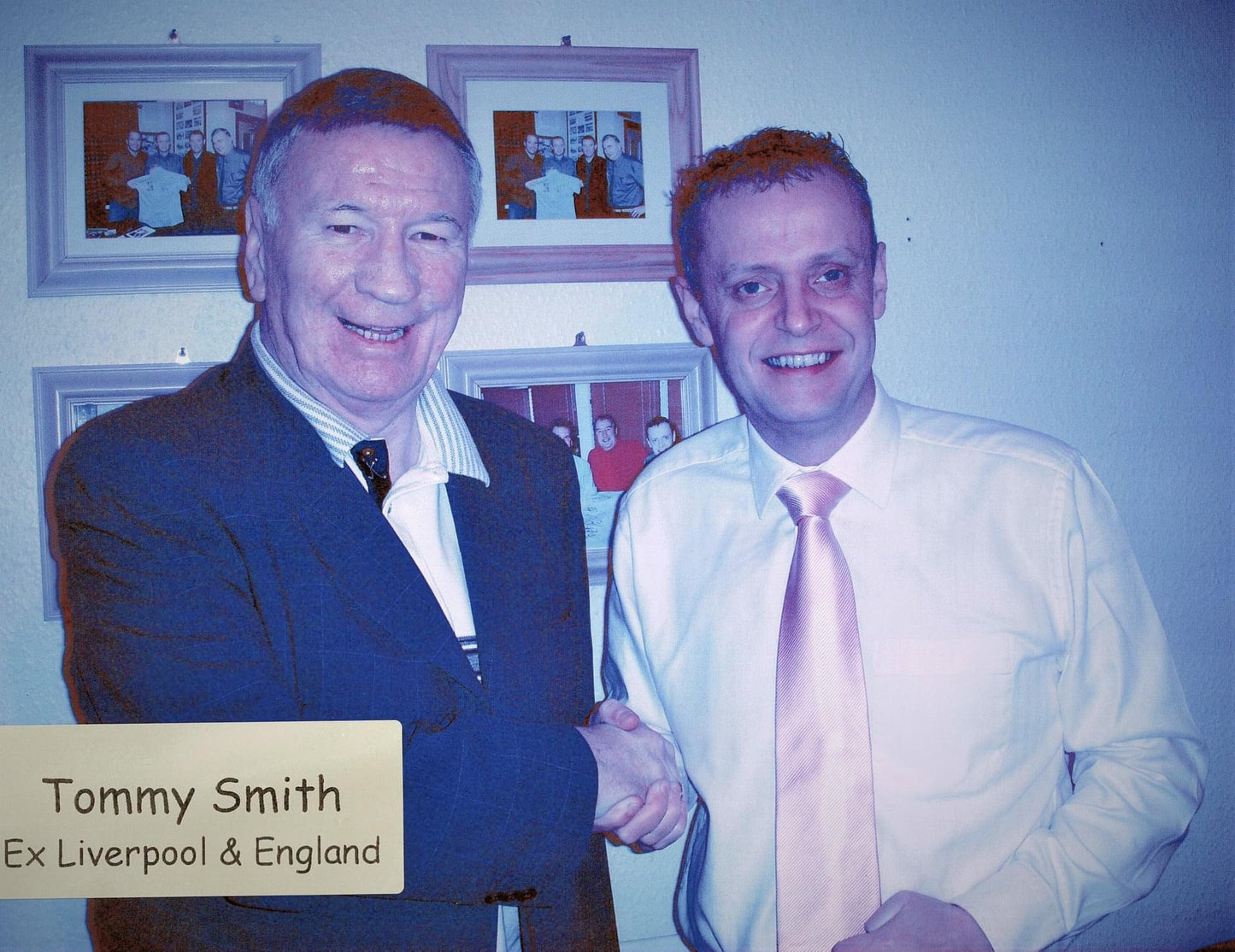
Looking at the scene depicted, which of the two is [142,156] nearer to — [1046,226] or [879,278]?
[879,278]

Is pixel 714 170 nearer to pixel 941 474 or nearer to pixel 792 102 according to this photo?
pixel 792 102

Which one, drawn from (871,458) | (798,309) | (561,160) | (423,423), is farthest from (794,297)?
(423,423)

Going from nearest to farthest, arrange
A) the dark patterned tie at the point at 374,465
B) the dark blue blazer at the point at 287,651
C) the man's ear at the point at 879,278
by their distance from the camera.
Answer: the dark blue blazer at the point at 287,651 → the dark patterned tie at the point at 374,465 → the man's ear at the point at 879,278

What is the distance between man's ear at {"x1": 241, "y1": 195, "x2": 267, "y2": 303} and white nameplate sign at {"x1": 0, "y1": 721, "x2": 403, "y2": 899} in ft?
1.72

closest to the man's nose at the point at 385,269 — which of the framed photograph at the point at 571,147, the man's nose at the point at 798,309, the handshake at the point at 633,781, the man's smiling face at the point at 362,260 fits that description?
the man's smiling face at the point at 362,260

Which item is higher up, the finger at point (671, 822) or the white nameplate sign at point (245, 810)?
the white nameplate sign at point (245, 810)

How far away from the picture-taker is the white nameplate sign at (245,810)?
825mm

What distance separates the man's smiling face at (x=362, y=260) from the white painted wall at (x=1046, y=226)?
11cm

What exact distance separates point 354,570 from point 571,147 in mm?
606

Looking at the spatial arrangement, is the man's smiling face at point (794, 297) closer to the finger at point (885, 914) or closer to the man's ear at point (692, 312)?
the man's ear at point (692, 312)

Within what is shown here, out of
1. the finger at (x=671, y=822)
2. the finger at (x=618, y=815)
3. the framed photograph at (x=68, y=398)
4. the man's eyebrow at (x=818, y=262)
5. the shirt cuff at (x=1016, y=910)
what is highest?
the man's eyebrow at (x=818, y=262)

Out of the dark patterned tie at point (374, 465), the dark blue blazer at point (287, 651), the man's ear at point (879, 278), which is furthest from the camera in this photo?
the man's ear at point (879, 278)

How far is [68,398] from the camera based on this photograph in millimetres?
962

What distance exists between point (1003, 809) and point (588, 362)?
762mm
